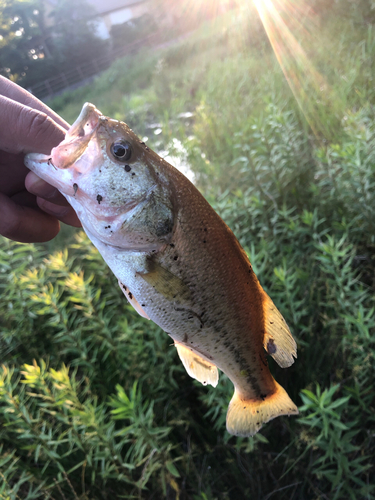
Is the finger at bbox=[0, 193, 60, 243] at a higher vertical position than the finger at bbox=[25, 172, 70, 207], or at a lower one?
lower

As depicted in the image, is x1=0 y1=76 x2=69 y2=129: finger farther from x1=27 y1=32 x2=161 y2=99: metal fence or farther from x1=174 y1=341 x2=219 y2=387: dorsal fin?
x1=27 y1=32 x2=161 y2=99: metal fence

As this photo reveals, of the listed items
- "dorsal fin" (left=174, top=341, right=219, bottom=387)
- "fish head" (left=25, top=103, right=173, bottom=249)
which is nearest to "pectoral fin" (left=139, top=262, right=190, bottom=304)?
"fish head" (left=25, top=103, right=173, bottom=249)

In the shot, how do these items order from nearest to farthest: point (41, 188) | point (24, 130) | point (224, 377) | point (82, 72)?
point (24, 130), point (41, 188), point (224, 377), point (82, 72)

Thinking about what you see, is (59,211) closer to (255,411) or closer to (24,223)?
(24,223)

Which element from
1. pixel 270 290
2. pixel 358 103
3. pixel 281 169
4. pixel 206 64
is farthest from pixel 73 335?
pixel 206 64

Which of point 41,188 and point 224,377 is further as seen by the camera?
point 224,377

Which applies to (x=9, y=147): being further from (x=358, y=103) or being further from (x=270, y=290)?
(x=358, y=103)

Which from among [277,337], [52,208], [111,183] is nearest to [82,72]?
[52,208]
